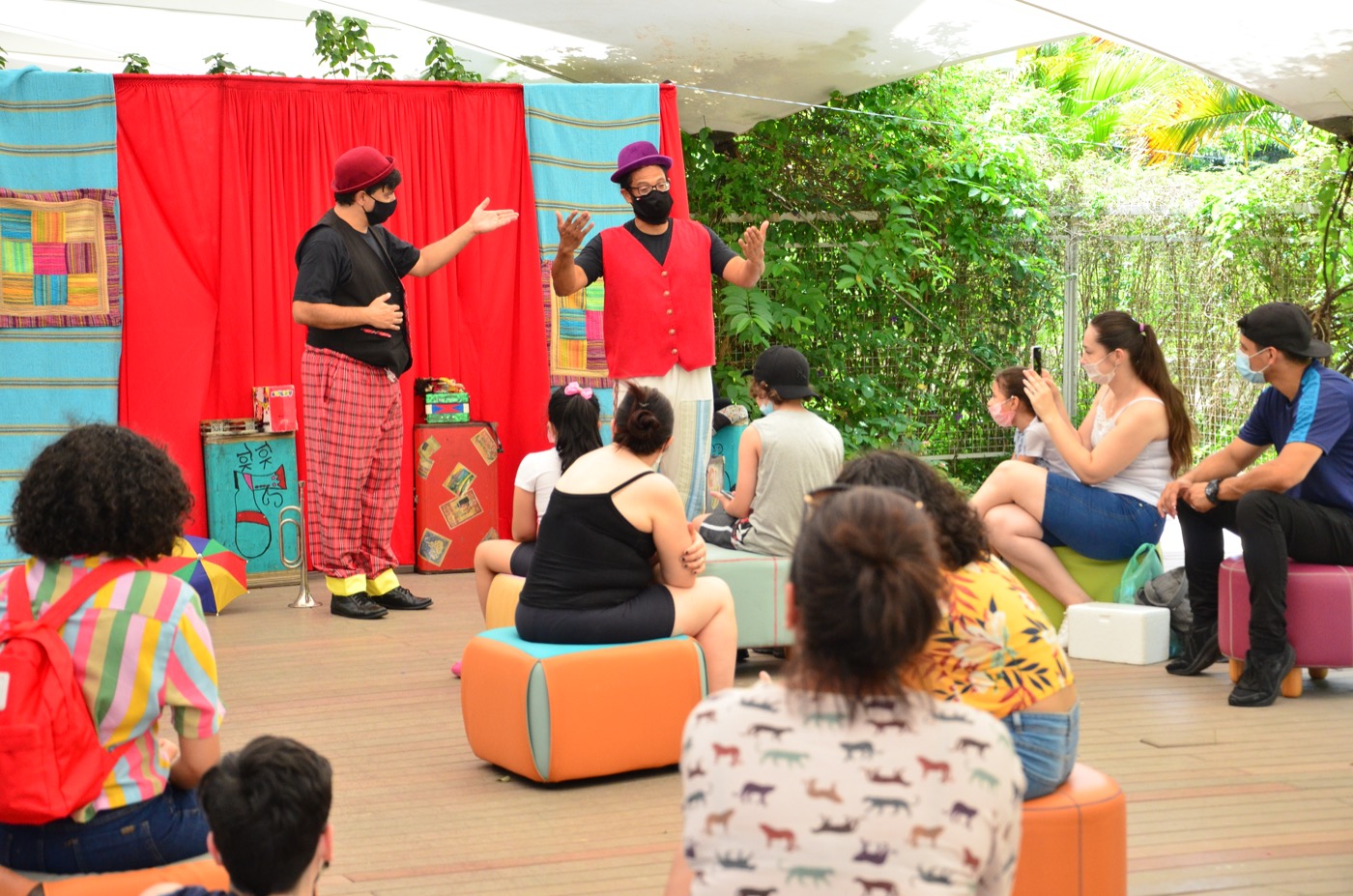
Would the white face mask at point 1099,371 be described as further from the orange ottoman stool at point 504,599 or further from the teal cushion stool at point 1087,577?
the orange ottoman stool at point 504,599

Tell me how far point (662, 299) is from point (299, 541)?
242 centimetres

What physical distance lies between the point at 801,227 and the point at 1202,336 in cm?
307

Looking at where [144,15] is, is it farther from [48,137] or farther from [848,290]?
[848,290]

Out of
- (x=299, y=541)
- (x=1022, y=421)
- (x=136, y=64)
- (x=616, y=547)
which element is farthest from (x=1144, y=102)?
(x=616, y=547)

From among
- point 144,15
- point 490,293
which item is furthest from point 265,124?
point 144,15

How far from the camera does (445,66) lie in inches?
301

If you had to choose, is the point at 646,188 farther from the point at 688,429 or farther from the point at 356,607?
the point at 356,607

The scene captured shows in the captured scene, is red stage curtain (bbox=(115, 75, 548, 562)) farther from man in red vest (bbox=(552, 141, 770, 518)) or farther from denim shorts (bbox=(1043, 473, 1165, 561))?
denim shorts (bbox=(1043, 473, 1165, 561))

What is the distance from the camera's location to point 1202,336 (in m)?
9.67

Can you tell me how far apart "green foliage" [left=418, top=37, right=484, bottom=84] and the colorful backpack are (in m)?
5.90

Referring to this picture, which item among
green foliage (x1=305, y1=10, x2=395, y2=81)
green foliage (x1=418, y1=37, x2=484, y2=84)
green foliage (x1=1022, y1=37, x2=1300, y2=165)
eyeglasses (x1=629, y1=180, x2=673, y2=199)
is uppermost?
green foliage (x1=1022, y1=37, x2=1300, y2=165)

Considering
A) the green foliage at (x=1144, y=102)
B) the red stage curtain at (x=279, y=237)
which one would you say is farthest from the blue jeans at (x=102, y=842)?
the green foliage at (x=1144, y=102)

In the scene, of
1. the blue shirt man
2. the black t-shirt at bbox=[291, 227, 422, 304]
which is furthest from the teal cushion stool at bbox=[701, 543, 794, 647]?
the black t-shirt at bbox=[291, 227, 422, 304]

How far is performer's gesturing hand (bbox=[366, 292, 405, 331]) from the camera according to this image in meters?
5.71
